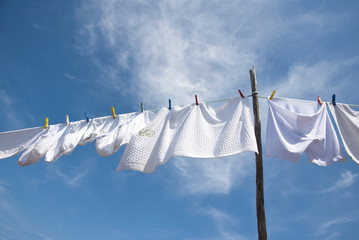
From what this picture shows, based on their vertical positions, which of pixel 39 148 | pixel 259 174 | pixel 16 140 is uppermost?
pixel 16 140

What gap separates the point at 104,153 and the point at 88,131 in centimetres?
105

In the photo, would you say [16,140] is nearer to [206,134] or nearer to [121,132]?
[121,132]

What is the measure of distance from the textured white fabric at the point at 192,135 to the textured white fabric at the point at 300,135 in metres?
0.41

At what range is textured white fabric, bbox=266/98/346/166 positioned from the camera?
4695mm

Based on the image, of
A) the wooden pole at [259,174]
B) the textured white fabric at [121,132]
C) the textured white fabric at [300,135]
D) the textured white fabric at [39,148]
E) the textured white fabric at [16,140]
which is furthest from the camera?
Result: the textured white fabric at [16,140]

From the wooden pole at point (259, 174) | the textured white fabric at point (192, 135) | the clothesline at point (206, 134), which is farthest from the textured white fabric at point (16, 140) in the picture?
the wooden pole at point (259, 174)

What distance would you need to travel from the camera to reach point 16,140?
21.6 feet

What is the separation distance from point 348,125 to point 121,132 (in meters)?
4.03

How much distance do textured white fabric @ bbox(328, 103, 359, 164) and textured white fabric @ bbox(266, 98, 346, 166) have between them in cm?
29

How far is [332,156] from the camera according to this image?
4914 millimetres

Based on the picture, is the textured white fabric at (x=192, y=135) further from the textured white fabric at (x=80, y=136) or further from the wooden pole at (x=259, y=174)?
the textured white fabric at (x=80, y=136)

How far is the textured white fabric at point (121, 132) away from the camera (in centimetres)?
537

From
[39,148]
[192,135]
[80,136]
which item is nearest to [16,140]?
[39,148]

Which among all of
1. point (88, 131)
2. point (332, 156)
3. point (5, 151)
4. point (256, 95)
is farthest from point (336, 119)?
point (5, 151)
